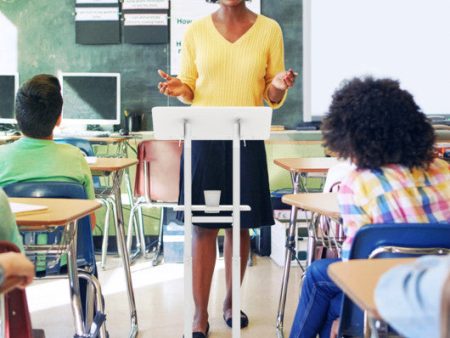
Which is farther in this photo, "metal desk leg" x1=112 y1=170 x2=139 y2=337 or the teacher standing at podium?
"metal desk leg" x1=112 y1=170 x2=139 y2=337

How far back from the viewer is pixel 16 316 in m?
1.44

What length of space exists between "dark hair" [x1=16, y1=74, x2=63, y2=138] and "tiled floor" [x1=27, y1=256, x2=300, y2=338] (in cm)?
101

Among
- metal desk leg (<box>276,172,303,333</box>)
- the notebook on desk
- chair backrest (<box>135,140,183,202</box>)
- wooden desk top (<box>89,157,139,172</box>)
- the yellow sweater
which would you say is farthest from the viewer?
chair backrest (<box>135,140,183,202</box>)

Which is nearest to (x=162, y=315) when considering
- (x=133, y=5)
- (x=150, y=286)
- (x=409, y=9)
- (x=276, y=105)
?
(x=150, y=286)

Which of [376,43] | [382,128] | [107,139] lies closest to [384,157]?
[382,128]

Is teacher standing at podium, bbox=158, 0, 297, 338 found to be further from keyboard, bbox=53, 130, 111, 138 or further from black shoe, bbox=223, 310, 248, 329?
keyboard, bbox=53, 130, 111, 138

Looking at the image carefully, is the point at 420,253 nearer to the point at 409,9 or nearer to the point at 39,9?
the point at 409,9

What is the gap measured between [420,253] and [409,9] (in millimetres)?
3877

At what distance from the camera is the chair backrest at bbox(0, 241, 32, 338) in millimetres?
1422

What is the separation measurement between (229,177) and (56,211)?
1.02 meters

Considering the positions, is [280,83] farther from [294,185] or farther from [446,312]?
[446,312]

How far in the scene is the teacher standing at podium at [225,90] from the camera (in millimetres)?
2705

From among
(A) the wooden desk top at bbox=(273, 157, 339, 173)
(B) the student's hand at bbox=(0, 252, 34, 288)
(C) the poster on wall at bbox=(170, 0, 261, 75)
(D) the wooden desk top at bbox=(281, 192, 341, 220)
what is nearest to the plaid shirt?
(D) the wooden desk top at bbox=(281, 192, 341, 220)

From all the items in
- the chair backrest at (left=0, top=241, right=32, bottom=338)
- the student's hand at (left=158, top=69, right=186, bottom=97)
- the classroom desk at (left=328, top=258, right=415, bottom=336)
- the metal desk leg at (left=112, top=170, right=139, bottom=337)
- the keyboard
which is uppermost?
the student's hand at (left=158, top=69, right=186, bottom=97)
